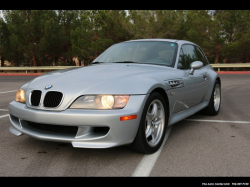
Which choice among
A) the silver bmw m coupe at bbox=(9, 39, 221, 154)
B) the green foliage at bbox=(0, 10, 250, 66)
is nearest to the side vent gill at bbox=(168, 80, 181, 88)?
the silver bmw m coupe at bbox=(9, 39, 221, 154)

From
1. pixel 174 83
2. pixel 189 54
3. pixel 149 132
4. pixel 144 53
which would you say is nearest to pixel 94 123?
pixel 149 132

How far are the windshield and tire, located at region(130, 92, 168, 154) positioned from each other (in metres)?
0.99

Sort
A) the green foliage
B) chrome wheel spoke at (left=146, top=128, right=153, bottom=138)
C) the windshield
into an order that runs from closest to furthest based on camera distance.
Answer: chrome wheel spoke at (left=146, top=128, right=153, bottom=138) → the windshield → the green foliage

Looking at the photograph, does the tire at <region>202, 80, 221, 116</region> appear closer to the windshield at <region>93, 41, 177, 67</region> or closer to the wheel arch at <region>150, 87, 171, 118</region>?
the windshield at <region>93, 41, 177, 67</region>

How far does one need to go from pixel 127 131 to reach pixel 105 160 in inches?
18.0

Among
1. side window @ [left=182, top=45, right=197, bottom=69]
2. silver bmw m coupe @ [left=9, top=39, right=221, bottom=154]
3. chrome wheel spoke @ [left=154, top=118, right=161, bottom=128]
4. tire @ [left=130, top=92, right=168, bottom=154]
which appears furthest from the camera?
side window @ [left=182, top=45, right=197, bottom=69]

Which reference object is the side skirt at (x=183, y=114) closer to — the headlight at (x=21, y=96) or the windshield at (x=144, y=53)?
the windshield at (x=144, y=53)

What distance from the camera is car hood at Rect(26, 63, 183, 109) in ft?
9.72

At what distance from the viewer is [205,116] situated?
5.52 metres

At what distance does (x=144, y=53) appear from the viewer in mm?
4488

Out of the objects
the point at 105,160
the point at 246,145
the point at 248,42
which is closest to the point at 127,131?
the point at 105,160

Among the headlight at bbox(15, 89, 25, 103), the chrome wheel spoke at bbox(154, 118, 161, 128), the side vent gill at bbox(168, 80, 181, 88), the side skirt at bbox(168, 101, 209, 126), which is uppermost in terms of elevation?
the side vent gill at bbox(168, 80, 181, 88)

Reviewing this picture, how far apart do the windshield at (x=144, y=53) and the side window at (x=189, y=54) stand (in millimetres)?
282
